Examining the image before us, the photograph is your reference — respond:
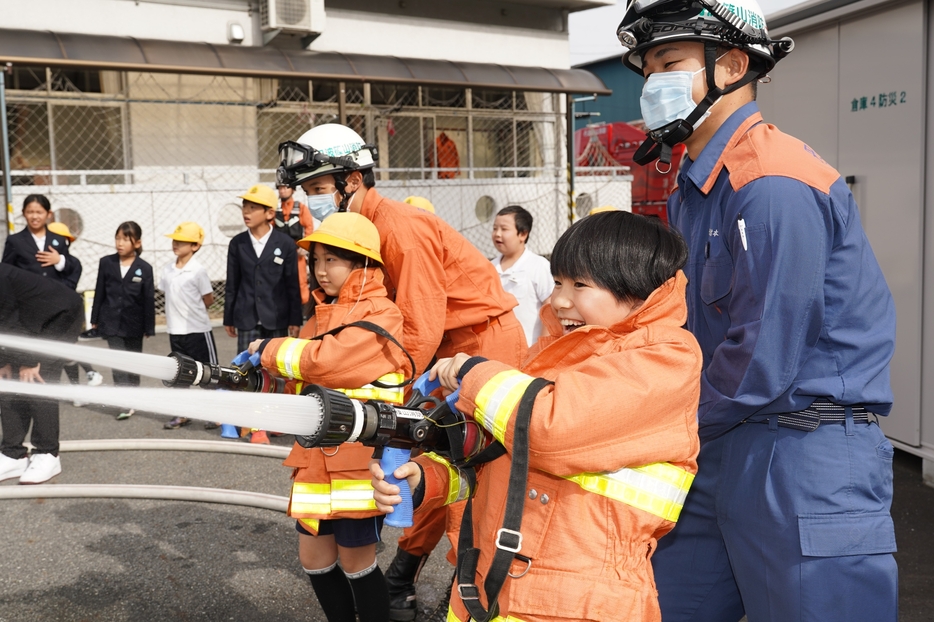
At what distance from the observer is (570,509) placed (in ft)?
6.19

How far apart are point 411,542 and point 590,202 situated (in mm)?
15777

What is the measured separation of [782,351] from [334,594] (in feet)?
6.81

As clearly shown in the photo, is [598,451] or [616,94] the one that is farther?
[616,94]

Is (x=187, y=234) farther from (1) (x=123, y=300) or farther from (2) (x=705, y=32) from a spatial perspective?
(2) (x=705, y=32)

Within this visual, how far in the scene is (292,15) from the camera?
1620 cm

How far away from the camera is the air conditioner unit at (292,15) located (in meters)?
16.1

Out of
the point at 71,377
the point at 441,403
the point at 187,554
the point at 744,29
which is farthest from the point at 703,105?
the point at 71,377

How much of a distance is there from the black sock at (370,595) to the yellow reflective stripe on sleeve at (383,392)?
2.18 ft

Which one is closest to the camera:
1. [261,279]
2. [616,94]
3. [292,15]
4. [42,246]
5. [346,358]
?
[346,358]

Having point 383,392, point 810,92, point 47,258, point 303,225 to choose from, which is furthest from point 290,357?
point 303,225

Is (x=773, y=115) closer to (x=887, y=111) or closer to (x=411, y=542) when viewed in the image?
(x=887, y=111)

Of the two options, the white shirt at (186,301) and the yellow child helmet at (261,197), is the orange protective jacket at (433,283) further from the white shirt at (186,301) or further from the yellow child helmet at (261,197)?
the white shirt at (186,301)

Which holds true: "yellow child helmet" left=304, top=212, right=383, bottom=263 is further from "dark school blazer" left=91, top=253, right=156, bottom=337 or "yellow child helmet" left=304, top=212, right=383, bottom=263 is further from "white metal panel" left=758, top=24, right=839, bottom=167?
"dark school blazer" left=91, top=253, right=156, bottom=337

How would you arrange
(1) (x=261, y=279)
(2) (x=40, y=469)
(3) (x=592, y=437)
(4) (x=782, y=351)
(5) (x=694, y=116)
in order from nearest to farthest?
1. (3) (x=592, y=437)
2. (4) (x=782, y=351)
3. (5) (x=694, y=116)
4. (2) (x=40, y=469)
5. (1) (x=261, y=279)
